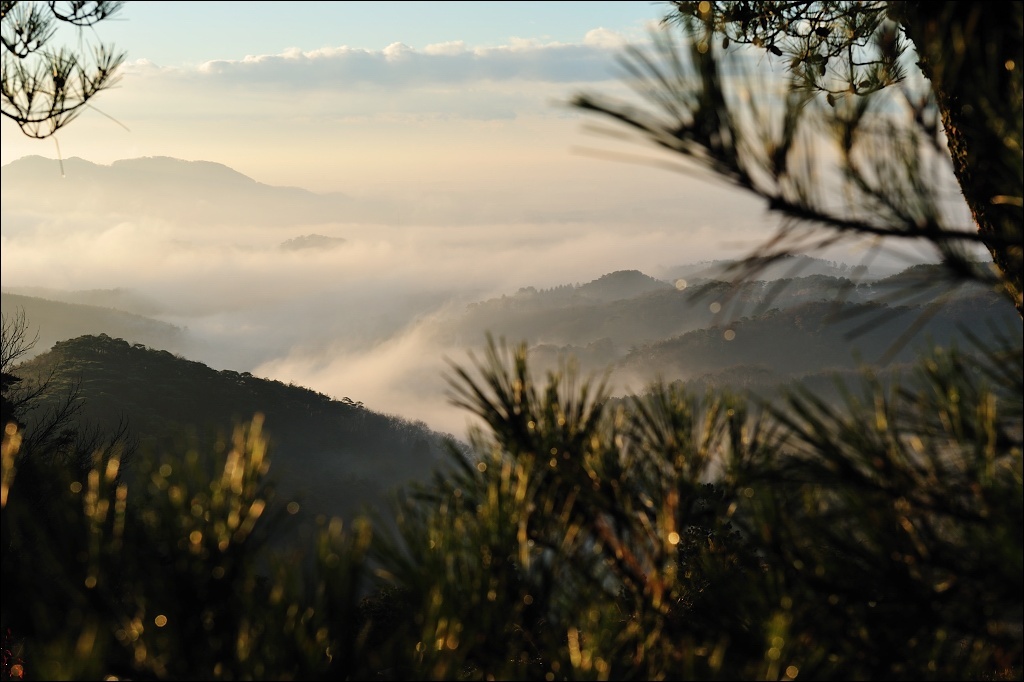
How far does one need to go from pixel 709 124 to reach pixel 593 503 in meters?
1.18

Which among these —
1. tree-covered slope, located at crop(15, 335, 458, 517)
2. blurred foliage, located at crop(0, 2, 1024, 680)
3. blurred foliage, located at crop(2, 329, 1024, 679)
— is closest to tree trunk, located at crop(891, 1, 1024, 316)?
blurred foliage, located at crop(0, 2, 1024, 680)

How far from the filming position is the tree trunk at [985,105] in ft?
6.09

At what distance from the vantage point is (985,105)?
1817mm

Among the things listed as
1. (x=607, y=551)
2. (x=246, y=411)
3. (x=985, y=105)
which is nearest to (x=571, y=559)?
(x=607, y=551)

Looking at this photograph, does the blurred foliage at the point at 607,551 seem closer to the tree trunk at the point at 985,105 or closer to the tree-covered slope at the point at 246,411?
the tree trunk at the point at 985,105

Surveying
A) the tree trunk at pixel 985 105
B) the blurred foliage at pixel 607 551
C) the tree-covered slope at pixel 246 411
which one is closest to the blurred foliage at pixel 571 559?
the blurred foliage at pixel 607 551

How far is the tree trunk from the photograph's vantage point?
73.1 inches

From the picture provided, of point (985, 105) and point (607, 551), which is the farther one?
point (607, 551)

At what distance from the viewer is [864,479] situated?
2.04 metres

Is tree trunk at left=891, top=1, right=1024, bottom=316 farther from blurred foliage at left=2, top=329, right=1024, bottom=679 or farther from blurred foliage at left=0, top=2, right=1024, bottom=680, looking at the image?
blurred foliage at left=2, top=329, right=1024, bottom=679

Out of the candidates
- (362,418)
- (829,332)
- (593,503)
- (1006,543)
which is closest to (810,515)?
(1006,543)

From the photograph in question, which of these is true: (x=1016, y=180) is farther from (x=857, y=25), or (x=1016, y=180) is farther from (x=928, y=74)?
(x=857, y=25)

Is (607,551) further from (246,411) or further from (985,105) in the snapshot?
(246,411)

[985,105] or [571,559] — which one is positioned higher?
[985,105]
